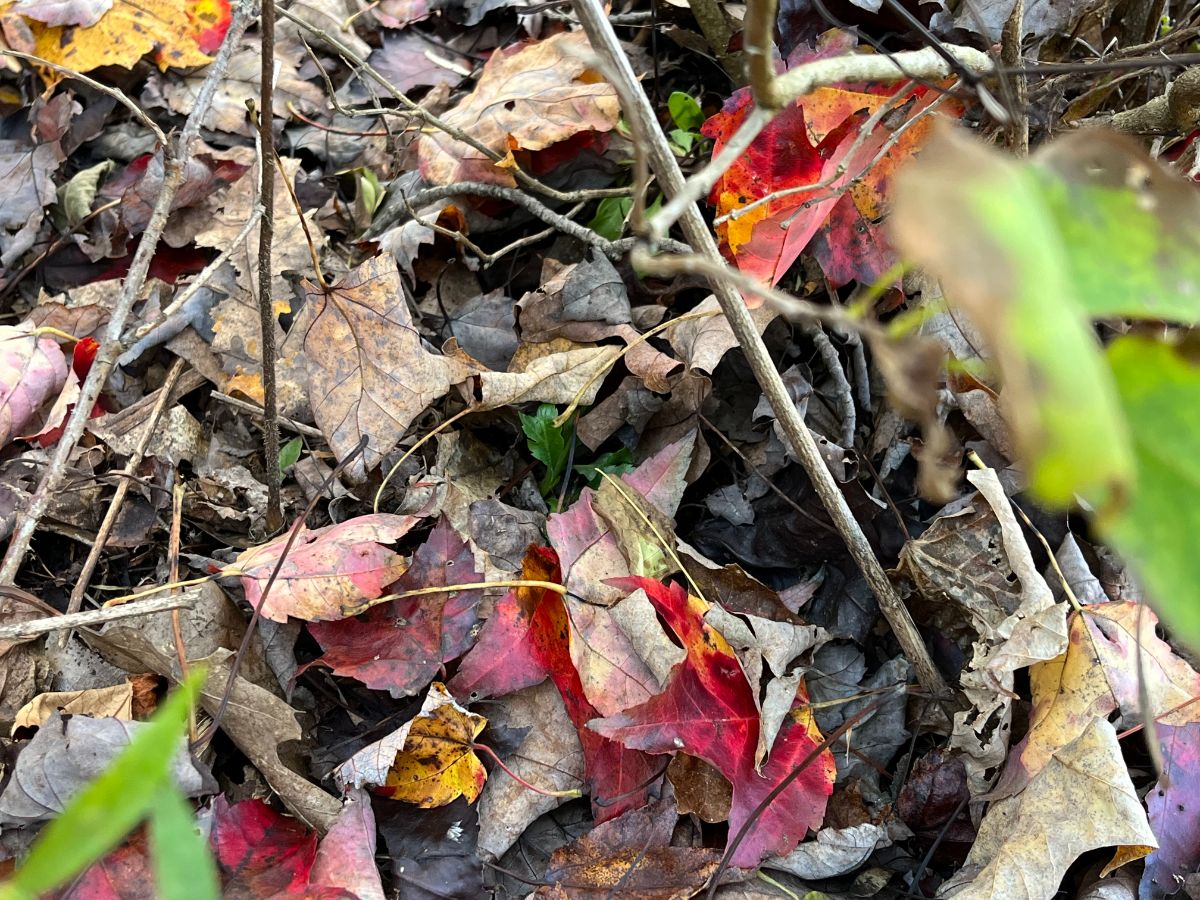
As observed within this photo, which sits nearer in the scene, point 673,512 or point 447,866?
point 447,866

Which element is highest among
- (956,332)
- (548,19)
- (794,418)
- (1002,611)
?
(548,19)

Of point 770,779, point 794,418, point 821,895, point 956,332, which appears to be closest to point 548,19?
point 956,332

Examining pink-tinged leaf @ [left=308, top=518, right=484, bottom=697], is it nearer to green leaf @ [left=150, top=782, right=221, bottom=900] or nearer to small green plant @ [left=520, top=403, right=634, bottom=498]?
small green plant @ [left=520, top=403, right=634, bottom=498]

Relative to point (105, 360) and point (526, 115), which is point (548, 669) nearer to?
point (105, 360)

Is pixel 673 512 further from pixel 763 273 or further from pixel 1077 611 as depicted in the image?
pixel 1077 611

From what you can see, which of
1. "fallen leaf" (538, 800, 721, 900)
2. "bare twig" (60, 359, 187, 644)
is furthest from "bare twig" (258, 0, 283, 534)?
"fallen leaf" (538, 800, 721, 900)

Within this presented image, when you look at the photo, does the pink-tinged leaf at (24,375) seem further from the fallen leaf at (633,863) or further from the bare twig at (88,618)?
the fallen leaf at (633,863)

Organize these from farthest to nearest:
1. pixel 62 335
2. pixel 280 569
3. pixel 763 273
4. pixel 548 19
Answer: pixel 548 19, pixel 62 335, pixel 763 273, pixel 280 569

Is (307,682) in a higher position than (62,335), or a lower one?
lower

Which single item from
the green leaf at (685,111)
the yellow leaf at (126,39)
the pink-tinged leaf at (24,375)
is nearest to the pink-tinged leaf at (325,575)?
the pink-tinged leaf at (24,375)
